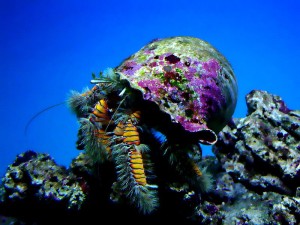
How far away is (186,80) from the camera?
380 cm

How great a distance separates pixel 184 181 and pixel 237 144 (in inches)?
54.9

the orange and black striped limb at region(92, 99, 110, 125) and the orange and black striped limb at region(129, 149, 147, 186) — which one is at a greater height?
the orange and black striped limb at region(92, 99, 110, 125)

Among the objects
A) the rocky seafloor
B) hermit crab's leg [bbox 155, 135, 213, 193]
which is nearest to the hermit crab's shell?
hermit crab's leg [bbox 155, 135, 213, 193]

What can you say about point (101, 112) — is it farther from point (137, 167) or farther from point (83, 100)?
point (137, 167)

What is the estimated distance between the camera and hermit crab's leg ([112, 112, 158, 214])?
3.47m

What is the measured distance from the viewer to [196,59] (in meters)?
4.08

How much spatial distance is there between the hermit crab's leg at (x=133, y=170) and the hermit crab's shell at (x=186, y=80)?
1.70 ft

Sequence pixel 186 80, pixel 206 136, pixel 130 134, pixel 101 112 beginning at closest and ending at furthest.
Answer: pixel 206 136 → pixel 130 134 → pixel 186 80 → pixel 101 112

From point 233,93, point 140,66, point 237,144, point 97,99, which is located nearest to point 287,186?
point 237,144

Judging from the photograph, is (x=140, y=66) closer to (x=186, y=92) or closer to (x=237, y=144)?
(x=186, y=92)

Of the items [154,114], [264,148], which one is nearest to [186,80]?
[154,114]

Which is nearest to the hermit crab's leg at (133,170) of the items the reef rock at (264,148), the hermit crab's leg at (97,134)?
the hermit crab's leg at (97,134)

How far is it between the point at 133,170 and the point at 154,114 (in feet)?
2.39

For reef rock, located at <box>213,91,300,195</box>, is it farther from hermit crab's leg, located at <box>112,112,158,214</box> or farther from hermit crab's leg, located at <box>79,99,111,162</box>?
hermit crab's leg, located at <box>79,99,111,162</box>
